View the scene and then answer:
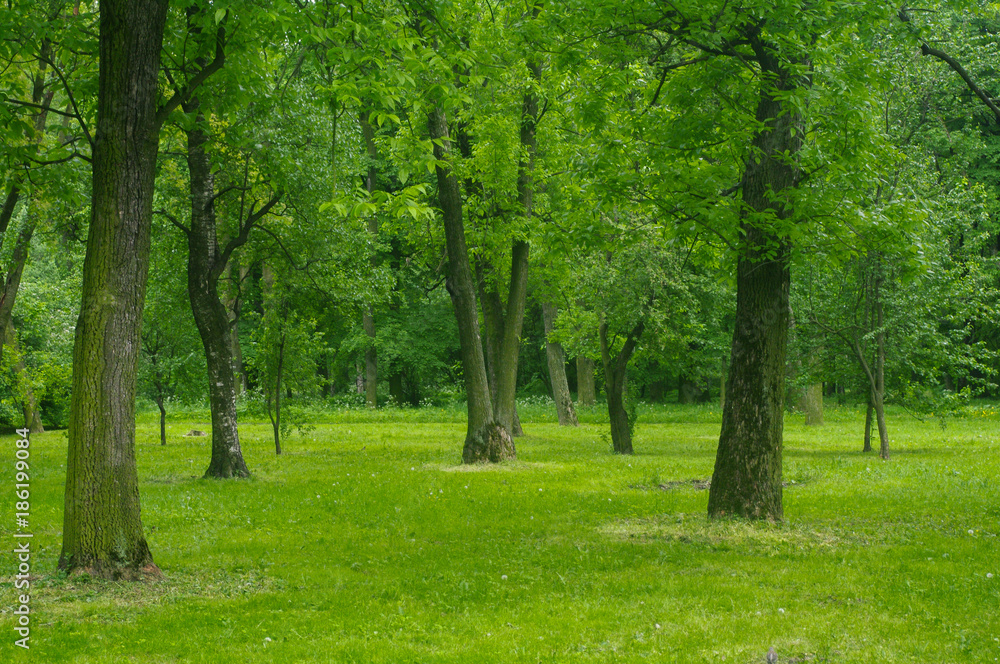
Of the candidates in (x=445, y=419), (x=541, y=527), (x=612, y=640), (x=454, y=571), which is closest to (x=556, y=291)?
(x=445, y=419)

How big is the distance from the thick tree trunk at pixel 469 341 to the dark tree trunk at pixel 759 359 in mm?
7908

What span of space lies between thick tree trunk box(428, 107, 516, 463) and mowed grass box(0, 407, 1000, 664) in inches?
38.5

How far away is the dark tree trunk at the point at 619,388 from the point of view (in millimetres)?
21828

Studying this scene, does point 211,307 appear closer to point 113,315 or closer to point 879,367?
point 113,315

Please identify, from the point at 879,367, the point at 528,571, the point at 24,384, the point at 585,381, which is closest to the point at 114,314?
the point at 528,571

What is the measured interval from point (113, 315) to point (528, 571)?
4772 millimetres

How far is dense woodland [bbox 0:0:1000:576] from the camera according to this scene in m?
7.78

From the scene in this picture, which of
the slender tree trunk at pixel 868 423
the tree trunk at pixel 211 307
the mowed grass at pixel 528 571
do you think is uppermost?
the tree trunk at pixel 211 307

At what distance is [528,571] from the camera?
348 inches

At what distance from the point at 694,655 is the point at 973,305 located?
17634 mm

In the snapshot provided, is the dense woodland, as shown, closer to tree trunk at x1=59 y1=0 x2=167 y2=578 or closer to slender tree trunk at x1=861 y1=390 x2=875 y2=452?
tree trunk at x1=59 y1=0 x2=167 y2=578

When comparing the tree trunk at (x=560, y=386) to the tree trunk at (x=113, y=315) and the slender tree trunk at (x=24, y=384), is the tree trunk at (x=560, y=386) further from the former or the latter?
the tree trunk at (x=113, y=315)

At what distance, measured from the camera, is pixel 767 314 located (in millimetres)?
10906

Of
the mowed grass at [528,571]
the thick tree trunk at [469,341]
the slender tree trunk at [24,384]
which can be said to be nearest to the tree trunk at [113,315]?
the mowed grass at [528,571]
